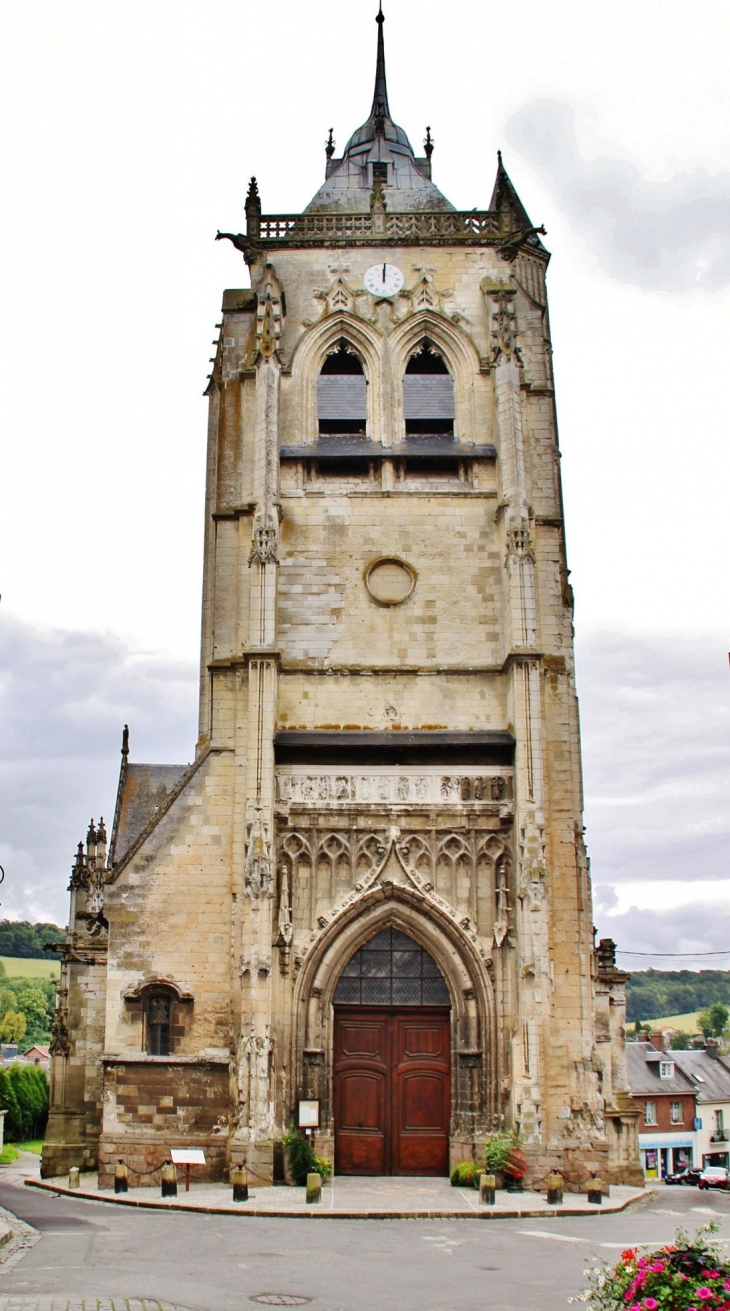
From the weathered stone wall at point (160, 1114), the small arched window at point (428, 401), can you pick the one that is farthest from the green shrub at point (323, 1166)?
the small arched window at point (428, 401)

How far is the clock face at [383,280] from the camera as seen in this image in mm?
26484

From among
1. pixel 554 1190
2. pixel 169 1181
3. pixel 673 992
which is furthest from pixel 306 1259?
pixel 673 992

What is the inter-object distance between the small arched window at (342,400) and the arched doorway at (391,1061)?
34.4 ft

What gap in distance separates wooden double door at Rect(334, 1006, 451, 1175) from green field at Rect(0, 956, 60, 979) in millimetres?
99863

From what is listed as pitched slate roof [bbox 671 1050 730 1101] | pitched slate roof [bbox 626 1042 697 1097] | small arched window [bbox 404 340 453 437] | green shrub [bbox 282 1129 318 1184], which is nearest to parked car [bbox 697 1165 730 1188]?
pitched slate roof [bbox 626 1042 697 1097]

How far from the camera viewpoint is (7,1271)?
462 inches

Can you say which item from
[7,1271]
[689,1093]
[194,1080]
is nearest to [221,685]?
[194,1080]

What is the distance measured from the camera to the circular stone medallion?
24.2 meters

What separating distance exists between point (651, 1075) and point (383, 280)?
44.2 metres

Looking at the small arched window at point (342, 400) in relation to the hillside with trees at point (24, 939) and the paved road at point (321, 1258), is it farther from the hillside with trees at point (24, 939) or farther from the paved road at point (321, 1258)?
the hillside with trees at point (24, 939)

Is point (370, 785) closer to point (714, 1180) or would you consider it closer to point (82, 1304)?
point (82, 1304)

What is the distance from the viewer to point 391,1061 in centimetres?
2147

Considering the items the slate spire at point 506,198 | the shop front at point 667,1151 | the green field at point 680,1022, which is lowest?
the shop front at point 667,1151

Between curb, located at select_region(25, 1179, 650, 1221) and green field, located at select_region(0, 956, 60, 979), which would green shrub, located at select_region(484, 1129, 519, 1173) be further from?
green field, located at select_region(0, 956, 60, 979)
